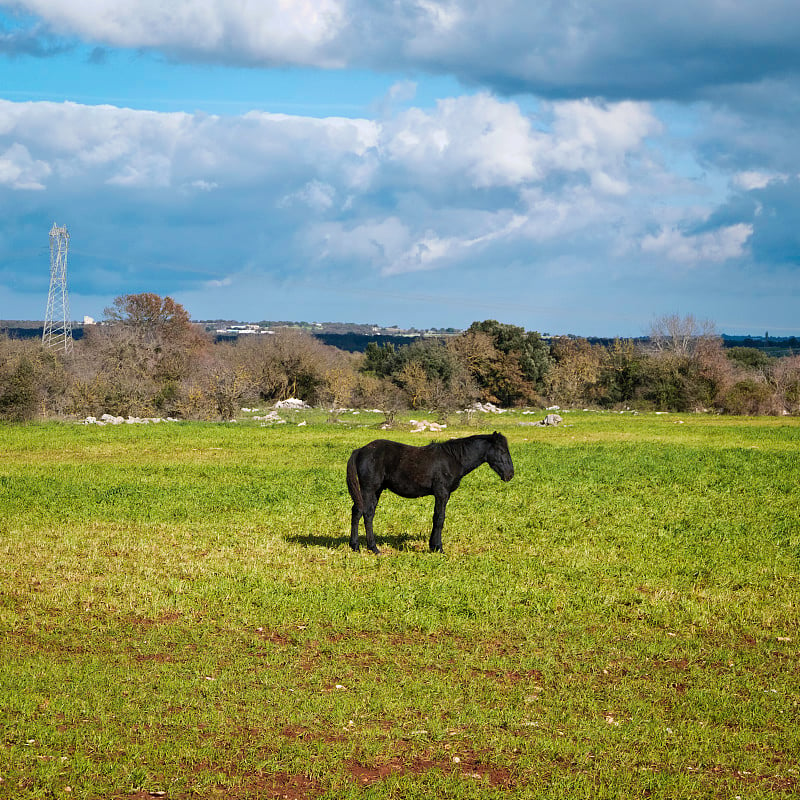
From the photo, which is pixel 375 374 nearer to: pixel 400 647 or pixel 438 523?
pixel 438 523

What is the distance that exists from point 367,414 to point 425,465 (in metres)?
44.4

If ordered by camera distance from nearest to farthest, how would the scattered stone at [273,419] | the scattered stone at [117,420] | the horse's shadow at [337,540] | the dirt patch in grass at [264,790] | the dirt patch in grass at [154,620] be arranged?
the dirt patch in grass at [264,790] → the dirt patch in grass at [154,620] → the horse's shadow at [337,540] → the scattered stone at [117,420] → the scattered stone at [273,419]

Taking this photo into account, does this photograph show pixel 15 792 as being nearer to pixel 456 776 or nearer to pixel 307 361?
pixel 456 776

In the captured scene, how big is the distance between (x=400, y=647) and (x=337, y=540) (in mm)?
5848

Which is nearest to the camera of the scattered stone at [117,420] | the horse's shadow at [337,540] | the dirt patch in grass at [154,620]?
the dirt patch in grass at [154,620]

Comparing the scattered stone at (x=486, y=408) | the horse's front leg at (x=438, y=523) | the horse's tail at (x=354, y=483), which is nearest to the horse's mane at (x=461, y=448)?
the horse's front leg at (x=438, y=523)

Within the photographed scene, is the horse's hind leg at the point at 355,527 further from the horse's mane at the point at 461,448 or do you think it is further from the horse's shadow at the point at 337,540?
the horse's mane at the point at 461,448

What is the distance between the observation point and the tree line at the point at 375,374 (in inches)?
1969

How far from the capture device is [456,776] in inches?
267

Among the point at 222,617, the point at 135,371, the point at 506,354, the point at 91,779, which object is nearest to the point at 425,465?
the point at 222,617

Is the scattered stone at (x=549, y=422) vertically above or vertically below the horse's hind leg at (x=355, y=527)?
above

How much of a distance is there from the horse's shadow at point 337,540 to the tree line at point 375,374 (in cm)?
3332

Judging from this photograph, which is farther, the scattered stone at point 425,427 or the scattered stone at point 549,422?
the scattered stone at point 549,422

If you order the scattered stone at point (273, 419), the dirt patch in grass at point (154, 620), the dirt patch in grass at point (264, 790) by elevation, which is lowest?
the dirt patch in grass at point (264, 790)
